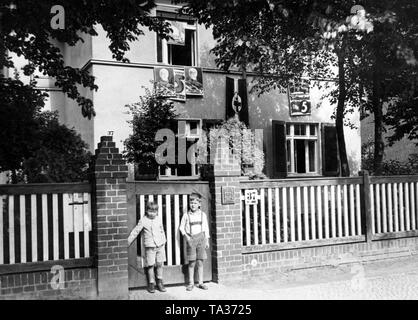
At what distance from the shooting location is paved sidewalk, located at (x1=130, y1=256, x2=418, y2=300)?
6293mm

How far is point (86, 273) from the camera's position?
6.13 meters

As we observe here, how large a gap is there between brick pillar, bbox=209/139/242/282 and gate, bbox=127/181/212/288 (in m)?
0.17

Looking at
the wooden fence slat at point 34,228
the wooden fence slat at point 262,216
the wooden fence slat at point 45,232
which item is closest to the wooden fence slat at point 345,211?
the wooden fence slat at point 262,216

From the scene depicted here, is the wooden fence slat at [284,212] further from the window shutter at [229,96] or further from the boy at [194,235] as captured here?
the window shutter at [229,96]

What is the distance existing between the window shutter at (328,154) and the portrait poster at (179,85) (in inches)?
224

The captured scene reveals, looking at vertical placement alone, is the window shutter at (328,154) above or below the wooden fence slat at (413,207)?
above

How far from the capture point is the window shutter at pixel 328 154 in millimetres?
17391

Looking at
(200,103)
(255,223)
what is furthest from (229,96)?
(255,223)

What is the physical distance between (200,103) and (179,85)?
37.8 inches

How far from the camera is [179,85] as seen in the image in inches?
590

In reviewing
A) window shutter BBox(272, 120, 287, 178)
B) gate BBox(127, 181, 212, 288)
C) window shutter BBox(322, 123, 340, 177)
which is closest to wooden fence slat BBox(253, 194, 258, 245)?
gate BBox(127, 181, 212, 288)

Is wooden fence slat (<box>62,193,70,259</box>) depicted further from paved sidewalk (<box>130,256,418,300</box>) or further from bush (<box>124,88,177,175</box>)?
bush (<box>124,88,177,175</box>)

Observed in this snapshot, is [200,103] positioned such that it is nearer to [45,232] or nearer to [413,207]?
[413,207]
